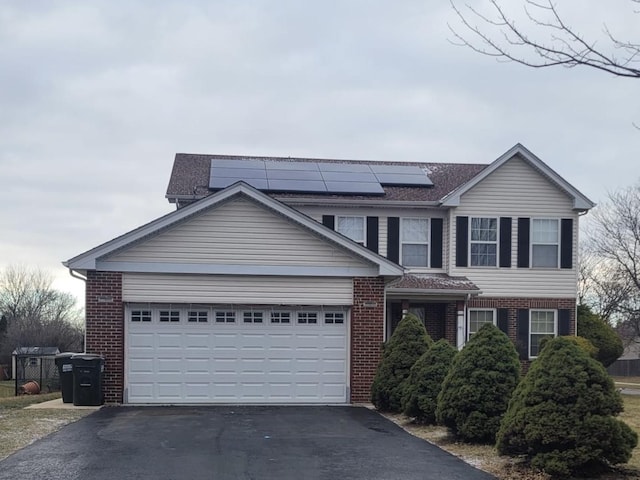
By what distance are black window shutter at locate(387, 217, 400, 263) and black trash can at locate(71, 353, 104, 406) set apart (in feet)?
32.7

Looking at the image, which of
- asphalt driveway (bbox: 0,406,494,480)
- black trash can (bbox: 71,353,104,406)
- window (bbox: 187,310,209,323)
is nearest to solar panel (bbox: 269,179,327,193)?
window (bbox: 187,310,209,323)

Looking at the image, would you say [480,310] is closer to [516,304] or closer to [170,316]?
[516,304]

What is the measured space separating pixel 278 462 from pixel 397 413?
651 cm

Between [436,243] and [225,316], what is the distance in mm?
8610

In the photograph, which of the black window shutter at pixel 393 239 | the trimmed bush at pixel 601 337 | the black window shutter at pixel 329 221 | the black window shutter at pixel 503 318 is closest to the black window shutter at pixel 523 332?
the black window shutter at pixel 503 318

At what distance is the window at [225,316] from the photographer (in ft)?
58.7

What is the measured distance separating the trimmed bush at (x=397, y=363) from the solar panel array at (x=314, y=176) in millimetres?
7638

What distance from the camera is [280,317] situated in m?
18.1

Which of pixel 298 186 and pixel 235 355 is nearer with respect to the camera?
pixel 235 355

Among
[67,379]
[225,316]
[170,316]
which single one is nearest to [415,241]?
[225,316]

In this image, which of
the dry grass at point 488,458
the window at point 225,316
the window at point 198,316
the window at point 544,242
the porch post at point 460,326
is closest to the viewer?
the dry grass at point 488,458

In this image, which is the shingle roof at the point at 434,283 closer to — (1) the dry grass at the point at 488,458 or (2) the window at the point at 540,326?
(2) the window at the point at 540,326

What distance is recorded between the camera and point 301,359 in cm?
1798

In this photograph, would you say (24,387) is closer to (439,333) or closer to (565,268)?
(439,333)
